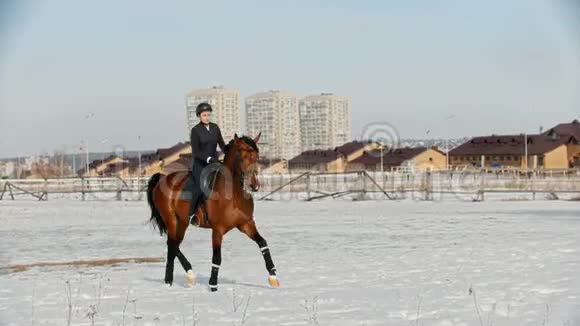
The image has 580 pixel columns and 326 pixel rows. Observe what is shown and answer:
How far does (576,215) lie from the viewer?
1958 cm

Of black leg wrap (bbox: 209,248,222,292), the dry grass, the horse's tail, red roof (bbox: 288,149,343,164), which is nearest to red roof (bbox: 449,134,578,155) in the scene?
red roof (bbox: 288,149,343,164)

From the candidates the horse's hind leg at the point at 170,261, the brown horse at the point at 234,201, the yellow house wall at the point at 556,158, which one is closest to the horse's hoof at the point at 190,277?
the brown horse at the point at 234,201

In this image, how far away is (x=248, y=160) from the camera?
8242 millimetres

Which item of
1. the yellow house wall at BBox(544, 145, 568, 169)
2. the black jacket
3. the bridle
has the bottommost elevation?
the bridle

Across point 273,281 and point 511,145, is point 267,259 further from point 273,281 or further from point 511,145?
point 511,145

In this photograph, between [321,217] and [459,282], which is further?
[321,217]

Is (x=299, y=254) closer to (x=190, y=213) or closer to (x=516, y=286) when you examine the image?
(x=190, y=213)

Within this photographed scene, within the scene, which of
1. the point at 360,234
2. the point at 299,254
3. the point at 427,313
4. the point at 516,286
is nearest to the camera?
the point at 427,313

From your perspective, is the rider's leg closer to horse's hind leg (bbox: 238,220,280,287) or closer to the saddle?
the saddle

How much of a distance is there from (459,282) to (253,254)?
4.93 metres

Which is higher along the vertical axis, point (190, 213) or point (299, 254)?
point (190, 213)

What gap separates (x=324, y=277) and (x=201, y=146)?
267 centimetres

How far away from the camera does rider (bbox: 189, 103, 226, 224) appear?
28.6ft

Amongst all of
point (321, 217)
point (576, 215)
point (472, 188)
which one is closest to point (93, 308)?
point (321, 217)
